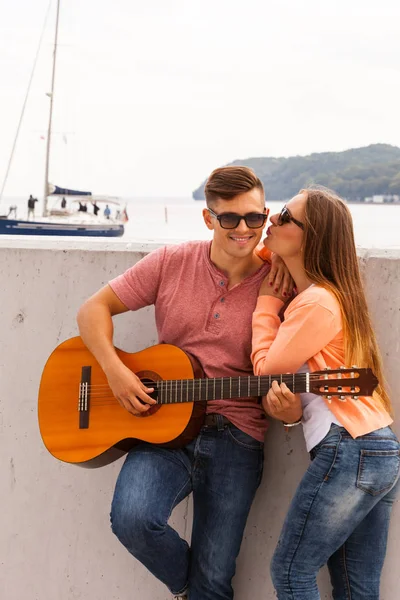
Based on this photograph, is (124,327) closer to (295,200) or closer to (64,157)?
(295,200)

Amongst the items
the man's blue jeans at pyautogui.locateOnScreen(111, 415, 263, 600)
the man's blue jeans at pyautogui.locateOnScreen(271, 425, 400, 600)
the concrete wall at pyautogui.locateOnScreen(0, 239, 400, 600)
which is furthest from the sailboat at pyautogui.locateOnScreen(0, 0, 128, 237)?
the man's blue jeans at pyautogui.locateOnScreen(271, 425, 400, 600)

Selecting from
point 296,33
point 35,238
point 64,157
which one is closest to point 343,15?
point 296,33

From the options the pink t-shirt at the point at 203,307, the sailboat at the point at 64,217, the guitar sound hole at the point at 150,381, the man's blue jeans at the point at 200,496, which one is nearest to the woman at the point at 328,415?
the pink t-shirt at the point at 203,307

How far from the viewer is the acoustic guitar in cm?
216

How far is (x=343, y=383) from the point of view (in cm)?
190

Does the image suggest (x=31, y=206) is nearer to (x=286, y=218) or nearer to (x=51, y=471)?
(x=51, y=471)

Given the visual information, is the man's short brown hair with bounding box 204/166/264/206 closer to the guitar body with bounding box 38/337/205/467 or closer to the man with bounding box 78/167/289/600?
the man with bounding box 78/167/289/600

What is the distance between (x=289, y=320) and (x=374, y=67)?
79305mm

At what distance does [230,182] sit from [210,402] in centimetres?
79

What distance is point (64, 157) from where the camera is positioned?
42.5 metres

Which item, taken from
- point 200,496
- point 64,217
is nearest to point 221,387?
point 200,496

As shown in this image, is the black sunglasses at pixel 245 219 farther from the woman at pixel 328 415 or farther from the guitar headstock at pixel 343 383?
the guitar headstock at pixel 343 383

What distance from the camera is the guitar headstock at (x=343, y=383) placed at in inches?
74.0

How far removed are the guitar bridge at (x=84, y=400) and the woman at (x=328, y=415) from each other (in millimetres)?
625
